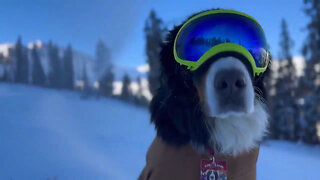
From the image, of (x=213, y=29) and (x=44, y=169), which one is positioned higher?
(x=213, y=29)

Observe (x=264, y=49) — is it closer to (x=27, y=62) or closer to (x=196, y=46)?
(x=196, y=46)

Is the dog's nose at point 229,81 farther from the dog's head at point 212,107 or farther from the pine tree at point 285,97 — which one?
the pine tree at point 285,97

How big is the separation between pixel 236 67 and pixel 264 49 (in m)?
0.65

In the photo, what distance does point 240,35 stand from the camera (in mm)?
2207

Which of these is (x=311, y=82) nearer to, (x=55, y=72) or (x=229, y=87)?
(x=55, y=72)

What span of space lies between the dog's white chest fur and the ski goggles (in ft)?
1.30

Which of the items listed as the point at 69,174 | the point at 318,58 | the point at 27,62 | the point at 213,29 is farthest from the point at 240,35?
the point at 318,58

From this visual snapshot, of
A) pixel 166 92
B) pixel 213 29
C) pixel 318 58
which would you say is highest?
pixel 318 58

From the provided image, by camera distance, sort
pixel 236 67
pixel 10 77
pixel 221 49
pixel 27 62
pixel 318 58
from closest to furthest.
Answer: pixel 236 67 < pixel 221 49 < pixel 10 77 < pixel 27 62 < pixel 318 58

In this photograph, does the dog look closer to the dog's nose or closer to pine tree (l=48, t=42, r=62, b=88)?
the dog's nose

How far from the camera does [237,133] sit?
228 centimetres

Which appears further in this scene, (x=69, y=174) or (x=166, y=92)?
(x=69, y=174)

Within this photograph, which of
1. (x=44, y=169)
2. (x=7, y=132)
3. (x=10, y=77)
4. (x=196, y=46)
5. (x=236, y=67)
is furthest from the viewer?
(x=10, y=77)

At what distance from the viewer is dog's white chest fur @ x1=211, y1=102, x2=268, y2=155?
2254 millimetres
